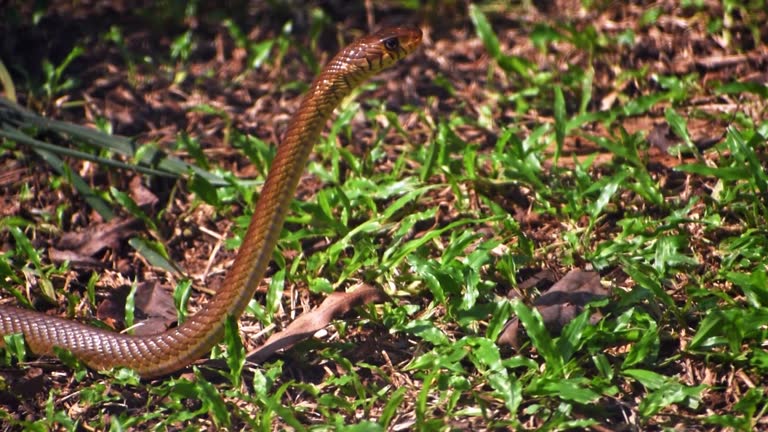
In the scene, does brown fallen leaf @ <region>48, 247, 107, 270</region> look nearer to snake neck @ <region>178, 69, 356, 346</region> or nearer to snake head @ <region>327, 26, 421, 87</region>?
snake neck @ <region>178, 69, 356, 346</region>

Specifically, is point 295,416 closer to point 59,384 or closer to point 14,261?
point 59,384

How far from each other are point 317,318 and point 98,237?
1.63 metres

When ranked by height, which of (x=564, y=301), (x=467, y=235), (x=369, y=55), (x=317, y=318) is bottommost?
(x=564, y=301)

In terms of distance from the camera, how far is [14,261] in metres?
5.16

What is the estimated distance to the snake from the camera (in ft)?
14.3

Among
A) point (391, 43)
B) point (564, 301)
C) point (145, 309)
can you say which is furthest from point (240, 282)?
point (564, 301)

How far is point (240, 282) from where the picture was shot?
14.5 feet

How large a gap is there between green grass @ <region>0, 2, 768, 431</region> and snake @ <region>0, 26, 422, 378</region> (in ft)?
0.37

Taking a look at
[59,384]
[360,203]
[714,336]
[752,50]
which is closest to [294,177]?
[360,203]

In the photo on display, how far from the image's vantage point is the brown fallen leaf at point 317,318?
4.45 metres

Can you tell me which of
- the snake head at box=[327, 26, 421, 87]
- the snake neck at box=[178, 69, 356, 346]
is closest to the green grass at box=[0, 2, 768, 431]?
the snake neck at box=[178, 69, 356, 346]

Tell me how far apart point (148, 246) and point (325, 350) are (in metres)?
1.48

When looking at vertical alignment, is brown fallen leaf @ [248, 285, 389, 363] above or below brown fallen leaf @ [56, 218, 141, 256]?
below

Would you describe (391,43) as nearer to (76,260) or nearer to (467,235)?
(467,235)
